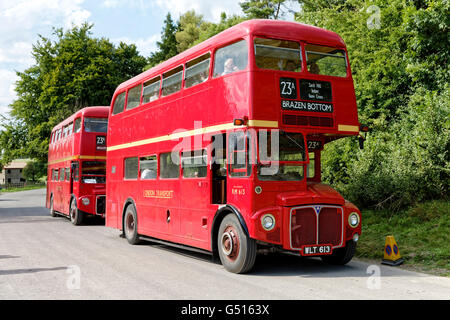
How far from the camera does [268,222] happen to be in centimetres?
774

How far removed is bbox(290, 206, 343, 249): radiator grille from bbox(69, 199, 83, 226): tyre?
38.5ft

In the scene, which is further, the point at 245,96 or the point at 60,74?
the point at 60,74

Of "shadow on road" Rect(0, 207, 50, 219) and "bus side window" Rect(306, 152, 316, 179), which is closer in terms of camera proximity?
"bus side window" Rect(306, 152, 316, 179)

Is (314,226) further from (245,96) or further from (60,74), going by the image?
(60,74)

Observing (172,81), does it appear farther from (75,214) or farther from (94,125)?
(75,214)

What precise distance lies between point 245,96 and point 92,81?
95.3 ft

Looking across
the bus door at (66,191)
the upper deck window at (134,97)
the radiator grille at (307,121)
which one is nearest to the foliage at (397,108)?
the radiator grille at (307,121)

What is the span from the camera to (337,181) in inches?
615

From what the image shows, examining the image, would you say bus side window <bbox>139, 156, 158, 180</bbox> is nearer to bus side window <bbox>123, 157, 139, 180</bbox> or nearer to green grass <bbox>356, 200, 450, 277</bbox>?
bus side window <bbox>123, 157, 139, 180</bbox>

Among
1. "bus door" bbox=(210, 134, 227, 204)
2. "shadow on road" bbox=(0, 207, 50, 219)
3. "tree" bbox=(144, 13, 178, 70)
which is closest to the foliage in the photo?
"bus door" bbox=(210, 134, 227, 204)

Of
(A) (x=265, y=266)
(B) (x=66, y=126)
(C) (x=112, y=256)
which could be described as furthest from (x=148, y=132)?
(B) (x=66, y=126)

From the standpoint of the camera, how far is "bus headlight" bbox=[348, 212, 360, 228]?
848 cm
